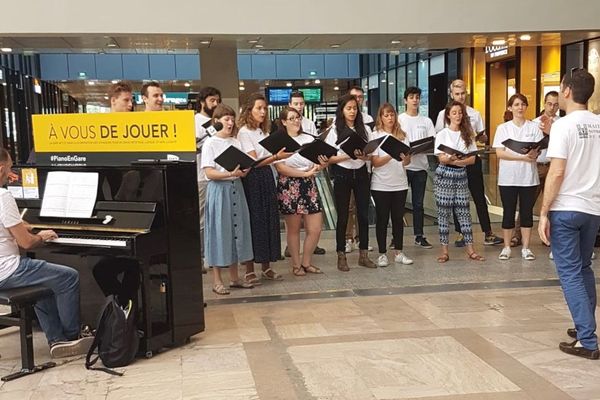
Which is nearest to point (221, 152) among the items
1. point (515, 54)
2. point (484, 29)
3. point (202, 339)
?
point (202, 339)

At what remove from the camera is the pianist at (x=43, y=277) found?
3.66m

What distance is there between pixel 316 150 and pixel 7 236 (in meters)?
2.69

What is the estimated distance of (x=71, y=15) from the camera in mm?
7195

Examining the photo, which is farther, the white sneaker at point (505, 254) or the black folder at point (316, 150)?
the white sneaker at point (505, 254)

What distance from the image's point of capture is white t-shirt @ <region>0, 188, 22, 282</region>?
360 centimetres

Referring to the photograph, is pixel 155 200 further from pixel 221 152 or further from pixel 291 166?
pixel 291 166

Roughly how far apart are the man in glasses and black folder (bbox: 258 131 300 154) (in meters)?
2.23

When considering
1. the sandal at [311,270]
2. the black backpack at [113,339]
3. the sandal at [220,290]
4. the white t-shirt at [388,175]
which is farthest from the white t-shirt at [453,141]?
the black backpack at [113,339]

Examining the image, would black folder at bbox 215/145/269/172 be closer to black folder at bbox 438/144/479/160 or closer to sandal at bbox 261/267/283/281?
sandal at bbox 261/267/283/281

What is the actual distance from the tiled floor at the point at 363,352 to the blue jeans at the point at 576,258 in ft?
0.69

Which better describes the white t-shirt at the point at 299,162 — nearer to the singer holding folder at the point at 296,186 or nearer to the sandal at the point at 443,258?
the singer holding folder at the point at 296,186

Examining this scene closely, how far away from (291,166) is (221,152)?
93 centimetres

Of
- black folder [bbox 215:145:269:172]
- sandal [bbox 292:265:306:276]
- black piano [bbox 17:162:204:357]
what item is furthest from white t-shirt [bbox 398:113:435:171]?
black piano [bbox 17:162:204:357]

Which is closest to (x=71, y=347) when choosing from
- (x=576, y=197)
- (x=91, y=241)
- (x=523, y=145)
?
(x=91, y=241)
